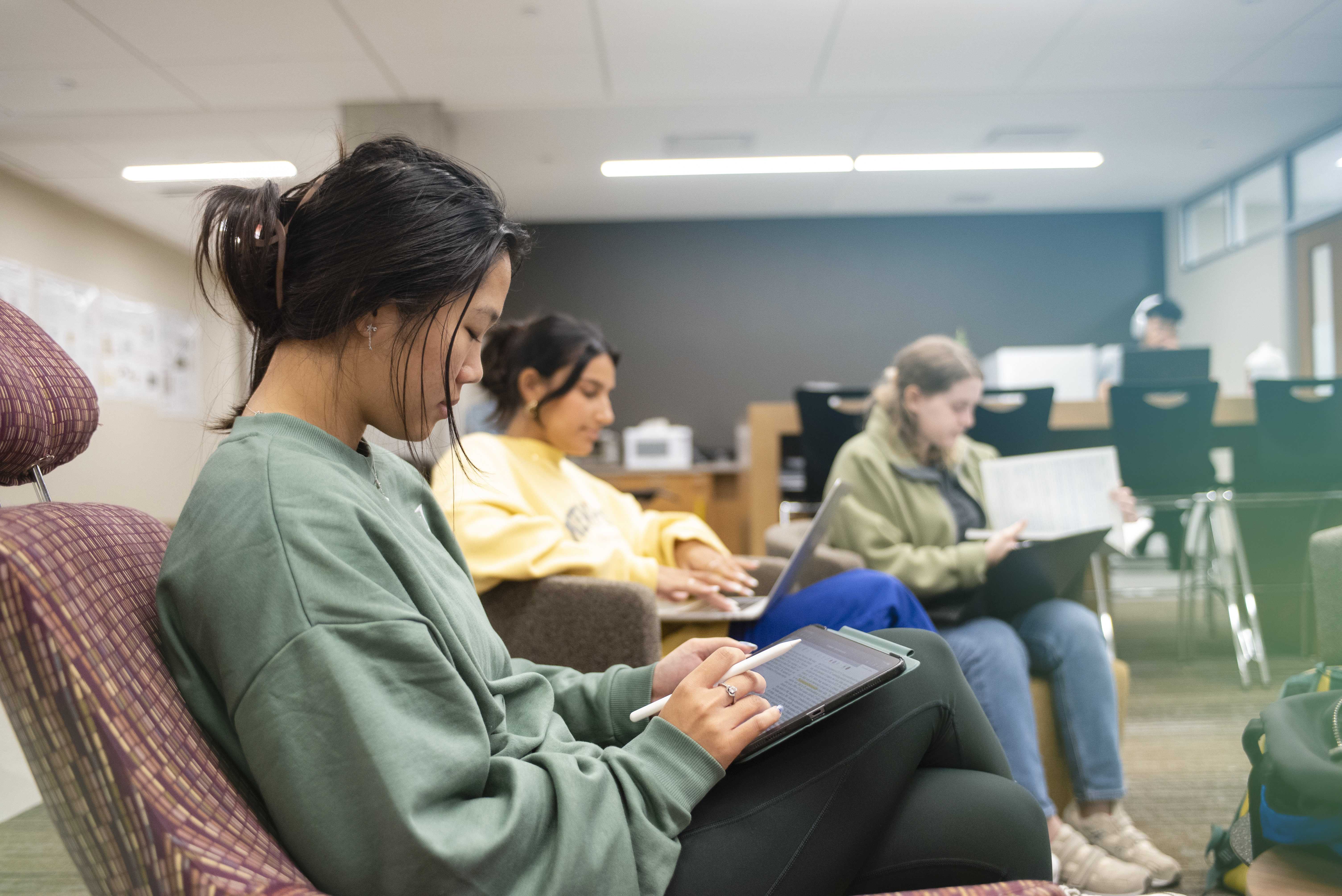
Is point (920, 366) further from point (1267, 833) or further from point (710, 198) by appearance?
point (710, 198)

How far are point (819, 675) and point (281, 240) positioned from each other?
0.63 meters

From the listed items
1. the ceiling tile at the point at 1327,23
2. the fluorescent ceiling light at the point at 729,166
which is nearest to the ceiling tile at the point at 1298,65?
the ceiling tile at the point at 1327,23

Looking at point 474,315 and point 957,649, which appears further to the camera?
point 957,649

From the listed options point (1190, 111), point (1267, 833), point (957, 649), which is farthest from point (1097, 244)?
point (1267, 833)

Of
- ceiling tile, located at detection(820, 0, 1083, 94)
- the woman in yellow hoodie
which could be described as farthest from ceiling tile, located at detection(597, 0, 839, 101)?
the woman in yellow hoodie

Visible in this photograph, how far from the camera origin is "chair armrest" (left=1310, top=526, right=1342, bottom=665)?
1080mm

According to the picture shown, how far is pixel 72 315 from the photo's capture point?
5.51 m

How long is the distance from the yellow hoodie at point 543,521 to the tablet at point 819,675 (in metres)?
0.44

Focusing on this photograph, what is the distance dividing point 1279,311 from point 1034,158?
1.87 meters

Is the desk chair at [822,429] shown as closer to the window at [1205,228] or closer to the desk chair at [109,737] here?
the desk chair at [109,737]

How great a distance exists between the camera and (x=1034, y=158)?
542 centimetres

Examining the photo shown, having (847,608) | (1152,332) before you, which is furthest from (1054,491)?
(1152,332)

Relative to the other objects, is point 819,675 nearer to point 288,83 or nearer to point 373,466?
point 373,466

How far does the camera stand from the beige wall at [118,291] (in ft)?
16.9
